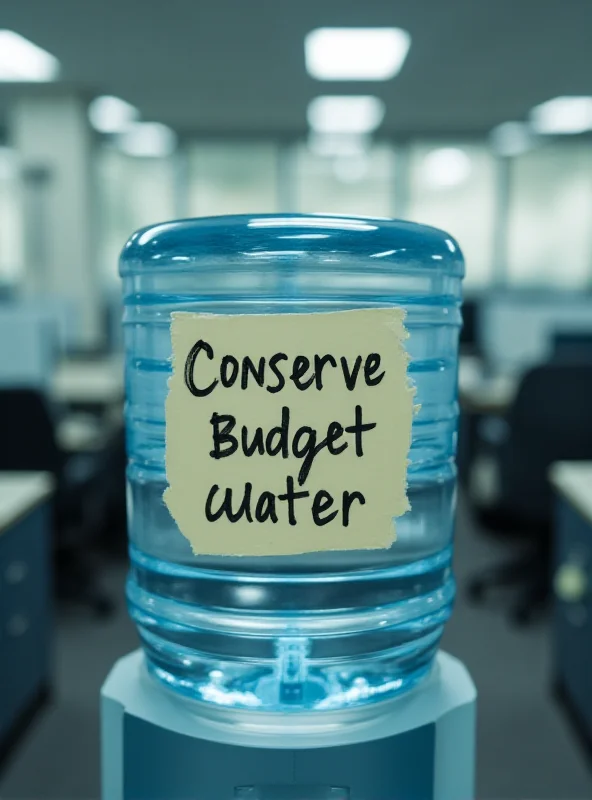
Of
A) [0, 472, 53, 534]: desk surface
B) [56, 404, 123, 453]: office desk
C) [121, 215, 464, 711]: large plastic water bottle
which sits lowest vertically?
[56, 404, 123, 453]: office desk

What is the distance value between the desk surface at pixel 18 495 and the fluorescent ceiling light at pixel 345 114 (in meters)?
5.64

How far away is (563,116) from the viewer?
792 cm

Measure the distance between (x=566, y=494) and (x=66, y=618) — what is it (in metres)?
1.95

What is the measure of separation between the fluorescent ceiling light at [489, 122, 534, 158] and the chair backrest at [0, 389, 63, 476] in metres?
7.06

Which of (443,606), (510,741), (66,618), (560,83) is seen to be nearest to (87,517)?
(66,618)

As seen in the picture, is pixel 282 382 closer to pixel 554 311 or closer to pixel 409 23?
pixel 554 311

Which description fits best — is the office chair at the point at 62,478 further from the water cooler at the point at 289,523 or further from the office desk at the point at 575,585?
the water cooler at the point at 289,523

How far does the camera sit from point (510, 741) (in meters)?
2.29

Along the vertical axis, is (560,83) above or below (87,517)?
above

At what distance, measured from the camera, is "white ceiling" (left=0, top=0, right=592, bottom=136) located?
4.74 meters

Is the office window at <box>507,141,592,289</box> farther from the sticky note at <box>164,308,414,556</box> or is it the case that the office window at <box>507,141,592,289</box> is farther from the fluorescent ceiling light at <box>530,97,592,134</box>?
the sticky note at <box>164,308,414,556</box>

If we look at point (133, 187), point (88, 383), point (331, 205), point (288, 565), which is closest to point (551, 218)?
point (331, 205)

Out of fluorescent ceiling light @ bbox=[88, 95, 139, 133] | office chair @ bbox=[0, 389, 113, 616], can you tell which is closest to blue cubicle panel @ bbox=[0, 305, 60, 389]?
office chair @ bbox=[0, 389, 113, 616]

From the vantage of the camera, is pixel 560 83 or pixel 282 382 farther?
pixel 560 83
